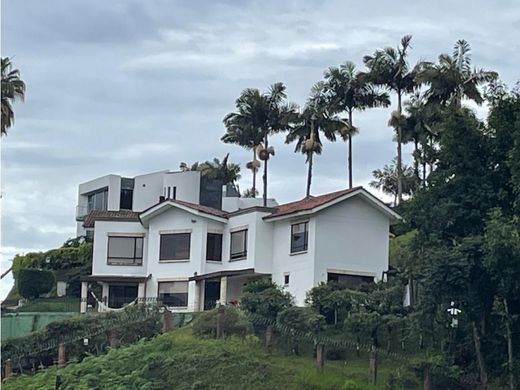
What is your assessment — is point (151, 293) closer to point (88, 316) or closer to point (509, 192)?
point (88, 316)

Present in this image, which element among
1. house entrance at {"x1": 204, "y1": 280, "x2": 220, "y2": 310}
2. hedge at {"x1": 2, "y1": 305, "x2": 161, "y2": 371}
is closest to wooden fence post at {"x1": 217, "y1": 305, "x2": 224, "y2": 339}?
hedge at {"x1": 2, "y1": 305, "x2": 161, "y2": 371}

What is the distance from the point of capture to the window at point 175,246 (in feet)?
180

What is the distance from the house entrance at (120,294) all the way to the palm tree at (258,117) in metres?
16.6

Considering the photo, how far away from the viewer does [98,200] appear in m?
77.8

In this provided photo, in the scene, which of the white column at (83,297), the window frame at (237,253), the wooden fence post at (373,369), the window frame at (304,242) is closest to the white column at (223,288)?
the window frame at (237,253)

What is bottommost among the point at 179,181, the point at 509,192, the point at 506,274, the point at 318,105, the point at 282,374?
the point at 282,374

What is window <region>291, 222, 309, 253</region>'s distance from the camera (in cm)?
5025

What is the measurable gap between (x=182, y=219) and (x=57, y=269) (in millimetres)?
11934

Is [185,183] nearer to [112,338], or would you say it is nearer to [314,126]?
[314,126]

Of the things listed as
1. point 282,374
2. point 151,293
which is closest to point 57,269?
point 151,293

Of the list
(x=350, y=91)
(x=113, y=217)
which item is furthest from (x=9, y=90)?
(x=350, y=91)

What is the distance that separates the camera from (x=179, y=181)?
71.4 meters

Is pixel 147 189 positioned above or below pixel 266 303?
above

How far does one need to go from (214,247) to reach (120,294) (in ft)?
19.3
